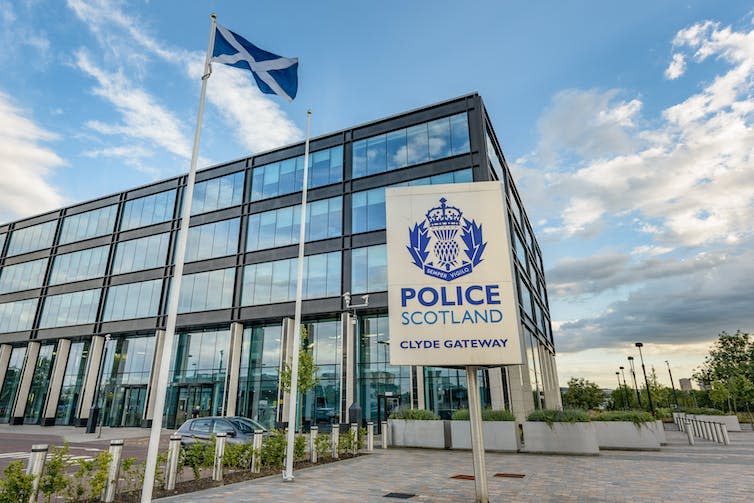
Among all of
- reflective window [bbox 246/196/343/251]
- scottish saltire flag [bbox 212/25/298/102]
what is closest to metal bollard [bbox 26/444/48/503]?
scottish saltire flag [bbox 212/25/298/102]

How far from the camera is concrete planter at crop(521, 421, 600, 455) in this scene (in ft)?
54.3

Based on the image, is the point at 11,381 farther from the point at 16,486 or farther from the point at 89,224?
the point at 16,486

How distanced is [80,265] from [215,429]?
42.8 meters

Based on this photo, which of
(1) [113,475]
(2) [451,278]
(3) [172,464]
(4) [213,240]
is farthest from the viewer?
(4) [213,240]

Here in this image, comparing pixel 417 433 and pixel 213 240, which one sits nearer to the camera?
pixel 417 433

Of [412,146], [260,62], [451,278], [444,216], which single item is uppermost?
[412,146]

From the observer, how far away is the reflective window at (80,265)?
1823 inches

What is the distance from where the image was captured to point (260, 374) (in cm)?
3553

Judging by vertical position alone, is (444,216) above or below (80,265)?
below

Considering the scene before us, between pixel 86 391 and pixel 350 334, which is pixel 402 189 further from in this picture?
pixel 86 391

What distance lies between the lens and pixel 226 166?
42.8m

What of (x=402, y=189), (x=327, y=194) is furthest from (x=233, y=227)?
(x=402, y=189)

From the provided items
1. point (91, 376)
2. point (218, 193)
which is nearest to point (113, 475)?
point (218, 193)

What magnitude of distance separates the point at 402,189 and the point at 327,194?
1071 inches
